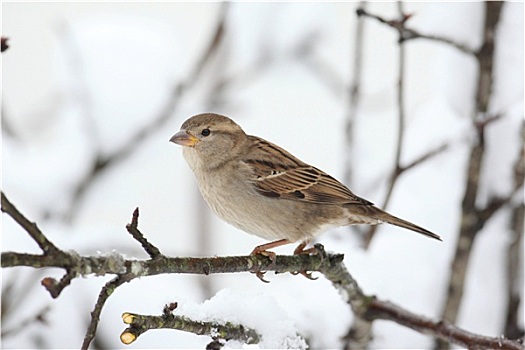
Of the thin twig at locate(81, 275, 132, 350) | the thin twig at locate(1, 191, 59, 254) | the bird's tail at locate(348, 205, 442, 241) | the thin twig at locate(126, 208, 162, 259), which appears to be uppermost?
the bird's tail at locate(348, 205, 442, 241)

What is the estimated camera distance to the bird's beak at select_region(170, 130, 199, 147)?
2.69 m

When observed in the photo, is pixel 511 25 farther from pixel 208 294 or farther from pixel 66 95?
pixel 66 95

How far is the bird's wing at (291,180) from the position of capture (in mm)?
2719

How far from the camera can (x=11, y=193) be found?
3318 millimetres

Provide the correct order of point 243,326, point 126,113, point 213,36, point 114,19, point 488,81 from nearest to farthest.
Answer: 1. point 243,326
2. point 488,81
3. point 213,36
4. point 126,113
5. point 114,19

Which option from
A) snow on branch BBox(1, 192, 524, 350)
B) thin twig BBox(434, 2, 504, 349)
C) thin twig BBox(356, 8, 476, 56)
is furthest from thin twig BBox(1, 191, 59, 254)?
thin twig BBox(434, 2, 504, 349)

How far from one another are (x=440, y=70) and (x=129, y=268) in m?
2.14

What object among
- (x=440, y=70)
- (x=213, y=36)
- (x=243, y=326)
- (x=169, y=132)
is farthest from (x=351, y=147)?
(x=243, y=326)

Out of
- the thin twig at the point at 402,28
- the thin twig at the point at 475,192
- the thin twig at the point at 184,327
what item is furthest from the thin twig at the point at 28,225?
the thin twig at the point at 475,192

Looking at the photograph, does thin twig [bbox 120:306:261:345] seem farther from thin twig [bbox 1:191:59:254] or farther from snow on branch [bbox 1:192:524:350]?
thin twig [bbox 1:191:59:254]

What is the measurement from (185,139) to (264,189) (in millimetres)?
329

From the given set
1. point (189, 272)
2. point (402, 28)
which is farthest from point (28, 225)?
point (402, 28)

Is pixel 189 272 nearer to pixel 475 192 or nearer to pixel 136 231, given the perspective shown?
pixel 136 231

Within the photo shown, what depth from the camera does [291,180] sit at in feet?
9.10
